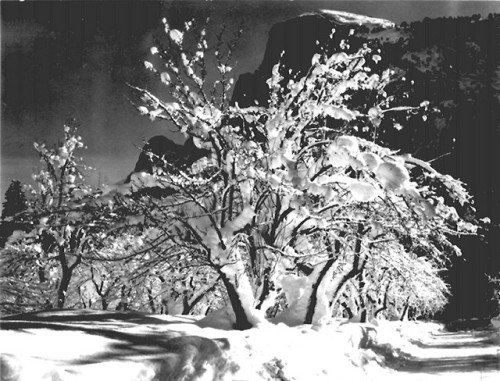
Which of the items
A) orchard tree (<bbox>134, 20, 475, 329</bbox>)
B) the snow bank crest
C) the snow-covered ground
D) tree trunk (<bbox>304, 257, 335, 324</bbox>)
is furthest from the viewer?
the snow bank crest

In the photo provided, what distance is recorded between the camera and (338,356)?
8844 mm

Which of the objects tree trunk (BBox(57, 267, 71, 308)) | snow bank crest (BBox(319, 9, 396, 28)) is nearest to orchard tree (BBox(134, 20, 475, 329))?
tree trunk (BBox(57, 267, 71, 308))

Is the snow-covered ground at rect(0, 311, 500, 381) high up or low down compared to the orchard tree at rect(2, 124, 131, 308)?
down

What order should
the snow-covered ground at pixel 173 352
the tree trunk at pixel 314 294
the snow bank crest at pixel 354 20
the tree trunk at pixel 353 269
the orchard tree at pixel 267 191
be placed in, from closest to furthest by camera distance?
the snow-covered ground at pixel 173 352 → the orchard tree at pixel 267 191 → the tree trunk at pixel 314 294 → the tree trunk at pixel 353 269 → the snow bank crest at pixel 354 20

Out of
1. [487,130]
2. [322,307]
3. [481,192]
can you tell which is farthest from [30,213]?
[487,130]

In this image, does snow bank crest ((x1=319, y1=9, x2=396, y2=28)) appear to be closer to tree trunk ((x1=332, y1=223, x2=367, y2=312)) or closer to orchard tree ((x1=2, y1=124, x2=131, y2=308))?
orchard tree ((x1=2, y1=124, x2=131, y2=308))

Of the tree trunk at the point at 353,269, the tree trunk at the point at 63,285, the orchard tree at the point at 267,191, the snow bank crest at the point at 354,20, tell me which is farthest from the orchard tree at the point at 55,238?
the snow bank crest at the point at 354,20

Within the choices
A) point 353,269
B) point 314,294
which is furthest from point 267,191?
point 353,269

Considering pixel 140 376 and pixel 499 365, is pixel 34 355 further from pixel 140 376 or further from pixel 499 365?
pixel 499 365

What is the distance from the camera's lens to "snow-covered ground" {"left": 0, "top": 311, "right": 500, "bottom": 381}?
4473 mm

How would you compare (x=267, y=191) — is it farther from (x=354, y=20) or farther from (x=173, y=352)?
(x=354, y=20)

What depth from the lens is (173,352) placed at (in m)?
5.41

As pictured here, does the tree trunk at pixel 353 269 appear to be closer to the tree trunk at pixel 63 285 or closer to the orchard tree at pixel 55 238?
the orchard tree at pixel 55 238

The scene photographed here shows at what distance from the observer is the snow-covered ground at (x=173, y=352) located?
4.47 metres
